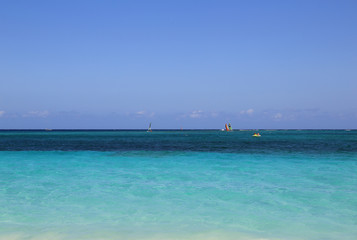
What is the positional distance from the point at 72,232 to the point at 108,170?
395 inches

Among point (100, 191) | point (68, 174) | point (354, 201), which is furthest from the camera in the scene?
point (68, 174)

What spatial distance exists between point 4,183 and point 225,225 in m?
9.64

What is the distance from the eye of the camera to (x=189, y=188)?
1184 centimetres

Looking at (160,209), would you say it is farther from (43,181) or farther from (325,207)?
(43,181)

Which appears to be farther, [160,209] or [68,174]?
[68,174]

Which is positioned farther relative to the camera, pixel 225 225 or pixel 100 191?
pixel 100 191

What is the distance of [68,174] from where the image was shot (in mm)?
15383

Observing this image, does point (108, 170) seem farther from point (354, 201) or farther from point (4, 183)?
point (354, 201)

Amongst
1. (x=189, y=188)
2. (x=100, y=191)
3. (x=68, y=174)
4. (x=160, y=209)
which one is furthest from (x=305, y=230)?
(x=68, y=174)

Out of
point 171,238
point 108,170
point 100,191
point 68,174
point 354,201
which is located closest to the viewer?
point 171,238

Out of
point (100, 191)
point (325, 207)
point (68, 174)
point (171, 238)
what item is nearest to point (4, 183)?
point (68, 174)

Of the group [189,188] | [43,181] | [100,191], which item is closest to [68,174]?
[43,181]

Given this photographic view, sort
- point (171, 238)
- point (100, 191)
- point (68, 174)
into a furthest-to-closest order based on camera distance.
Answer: point (68, 174), point (100, 191), point (171, 238)

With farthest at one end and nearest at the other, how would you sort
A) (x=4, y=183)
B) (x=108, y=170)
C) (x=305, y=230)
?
(x=108, y=170)
(x=4, y=183)
(x=305, y=230)
